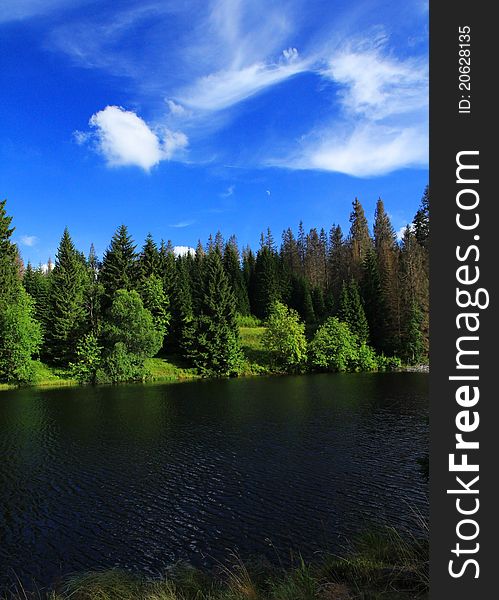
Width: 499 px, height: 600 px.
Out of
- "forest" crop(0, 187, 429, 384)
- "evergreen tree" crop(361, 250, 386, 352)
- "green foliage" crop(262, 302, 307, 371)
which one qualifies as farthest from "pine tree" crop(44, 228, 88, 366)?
"evergreen tree" crop(361, 250, 386, 352)

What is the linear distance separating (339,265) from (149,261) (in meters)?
43.8

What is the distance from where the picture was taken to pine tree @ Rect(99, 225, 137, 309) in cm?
6712

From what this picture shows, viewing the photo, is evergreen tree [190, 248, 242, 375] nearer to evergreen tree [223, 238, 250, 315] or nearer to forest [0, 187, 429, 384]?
forest [0, 187, 429, 384]

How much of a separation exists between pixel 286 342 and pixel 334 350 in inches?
298

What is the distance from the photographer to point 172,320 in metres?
69.3

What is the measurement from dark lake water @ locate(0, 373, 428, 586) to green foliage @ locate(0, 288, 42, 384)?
17.2 meters

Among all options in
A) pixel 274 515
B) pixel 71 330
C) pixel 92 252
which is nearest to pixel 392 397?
pixel 274 515

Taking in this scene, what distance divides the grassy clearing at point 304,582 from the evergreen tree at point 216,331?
51057 mm

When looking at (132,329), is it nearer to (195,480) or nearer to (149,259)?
(149,259)

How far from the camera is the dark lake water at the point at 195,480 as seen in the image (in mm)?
13406

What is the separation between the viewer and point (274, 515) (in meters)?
15.3

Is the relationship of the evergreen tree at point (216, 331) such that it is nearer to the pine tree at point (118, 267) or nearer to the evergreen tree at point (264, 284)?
the pine tree at point (118, 267)

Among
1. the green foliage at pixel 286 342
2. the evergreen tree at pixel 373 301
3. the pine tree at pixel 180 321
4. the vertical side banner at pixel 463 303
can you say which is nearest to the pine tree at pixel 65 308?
the pine tree at pixel 180 321

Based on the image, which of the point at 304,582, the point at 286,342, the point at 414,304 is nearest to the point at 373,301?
the point at 414,304
